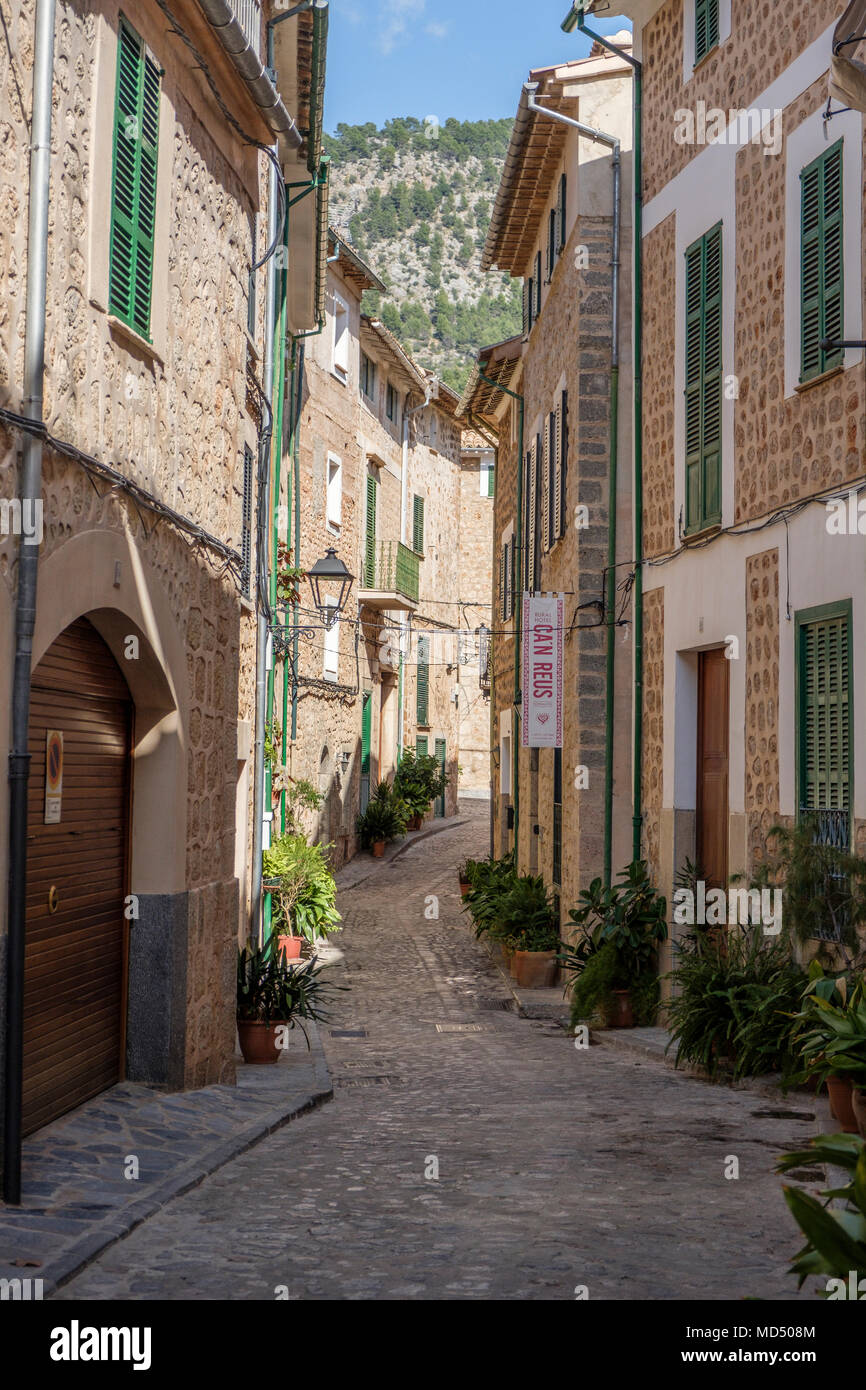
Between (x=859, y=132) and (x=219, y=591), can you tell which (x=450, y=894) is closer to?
(x=219, y=591)

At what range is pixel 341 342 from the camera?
1020 inches

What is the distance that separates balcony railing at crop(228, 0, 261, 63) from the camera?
30.0 ft

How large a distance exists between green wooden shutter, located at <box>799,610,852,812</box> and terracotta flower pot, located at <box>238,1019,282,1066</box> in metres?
4.35

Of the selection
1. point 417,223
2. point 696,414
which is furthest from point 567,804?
point 417,223

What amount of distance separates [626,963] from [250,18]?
8082 millimetres

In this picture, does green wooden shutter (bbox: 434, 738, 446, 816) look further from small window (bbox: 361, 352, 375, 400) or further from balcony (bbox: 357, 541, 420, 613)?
→ small window (bbox: 361, 352, 375, 400)

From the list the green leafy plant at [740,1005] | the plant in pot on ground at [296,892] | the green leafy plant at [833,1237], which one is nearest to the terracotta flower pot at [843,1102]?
the green leafy plant at [740,1005]

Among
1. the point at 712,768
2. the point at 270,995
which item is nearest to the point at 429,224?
the point at 712,768

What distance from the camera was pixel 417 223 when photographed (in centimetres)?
10956

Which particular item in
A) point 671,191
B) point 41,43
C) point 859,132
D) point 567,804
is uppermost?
point 671,191

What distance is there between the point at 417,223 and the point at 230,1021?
10609cm

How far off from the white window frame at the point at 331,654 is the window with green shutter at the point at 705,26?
13.7 metres

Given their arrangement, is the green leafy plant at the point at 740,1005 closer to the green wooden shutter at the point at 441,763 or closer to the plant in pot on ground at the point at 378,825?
the plant in pot on ground at the point at 378,825

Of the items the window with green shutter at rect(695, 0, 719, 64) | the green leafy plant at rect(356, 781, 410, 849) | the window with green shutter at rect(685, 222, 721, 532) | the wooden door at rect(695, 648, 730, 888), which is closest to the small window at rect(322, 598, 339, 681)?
the green leafy plant at rect(356, 781, 410, 849)
